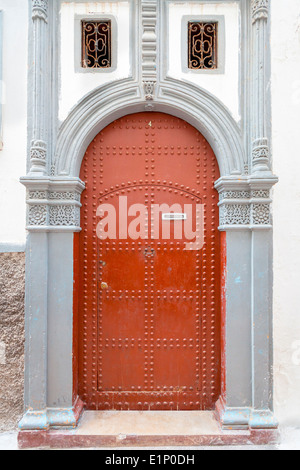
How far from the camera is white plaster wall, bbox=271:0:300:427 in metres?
2.83

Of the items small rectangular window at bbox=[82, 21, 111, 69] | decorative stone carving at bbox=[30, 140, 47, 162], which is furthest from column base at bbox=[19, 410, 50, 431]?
small rectangular window at bbox=[82, 21, 111, 69]

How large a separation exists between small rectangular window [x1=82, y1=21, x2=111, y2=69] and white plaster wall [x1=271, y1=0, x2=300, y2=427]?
1484 mm

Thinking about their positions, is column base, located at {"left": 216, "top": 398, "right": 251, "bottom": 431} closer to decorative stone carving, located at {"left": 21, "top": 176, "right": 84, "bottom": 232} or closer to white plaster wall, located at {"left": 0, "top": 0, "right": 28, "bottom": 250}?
decorative stone carving, located at {"left": 21, "top": 176, "right": 84, "bottom": 232}

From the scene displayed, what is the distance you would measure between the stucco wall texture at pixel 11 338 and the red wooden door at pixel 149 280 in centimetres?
52

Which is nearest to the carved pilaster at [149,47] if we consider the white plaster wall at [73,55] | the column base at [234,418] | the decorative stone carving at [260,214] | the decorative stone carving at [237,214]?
the white plaster wall at [73,55]

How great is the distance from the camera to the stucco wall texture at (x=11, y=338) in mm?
2791

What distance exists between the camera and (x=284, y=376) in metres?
2.81

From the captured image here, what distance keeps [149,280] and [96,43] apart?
2.20 m

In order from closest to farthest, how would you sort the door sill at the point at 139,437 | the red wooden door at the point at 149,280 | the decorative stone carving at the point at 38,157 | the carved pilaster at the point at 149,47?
the door sill at the point at 139,437
the decorative stone carving at the point at 38,157
the carved pilaster at the point at 149,47
the red wooden door at the point at 149,280

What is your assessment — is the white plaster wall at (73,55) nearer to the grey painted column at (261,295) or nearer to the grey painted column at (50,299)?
the grey painted column at (50,299)

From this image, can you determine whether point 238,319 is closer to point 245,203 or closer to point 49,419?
point 245,203

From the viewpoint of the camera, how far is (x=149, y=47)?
285 centimetres
